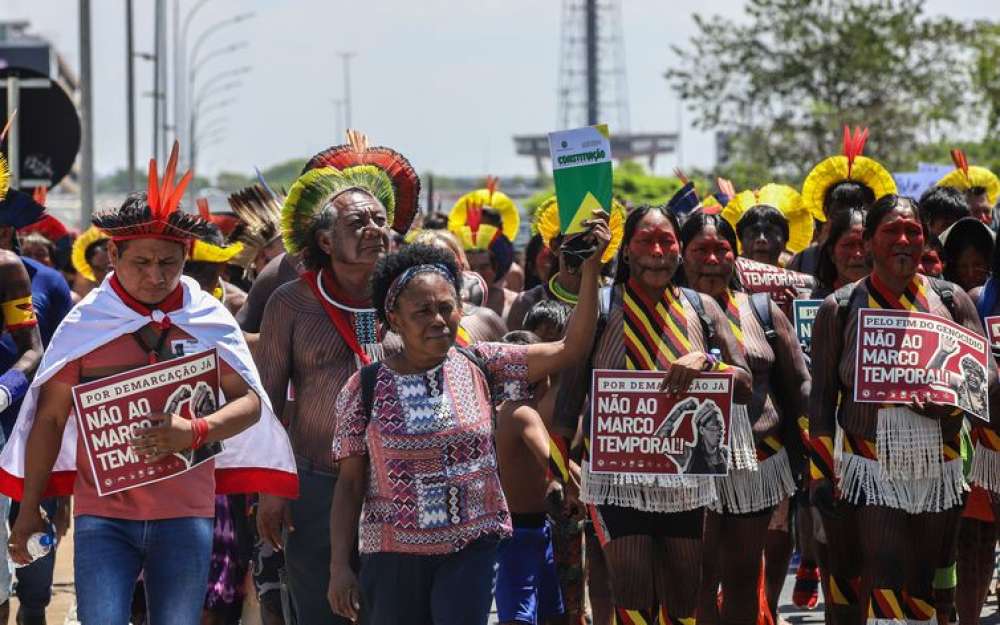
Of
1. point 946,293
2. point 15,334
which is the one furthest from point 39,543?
point 946,293

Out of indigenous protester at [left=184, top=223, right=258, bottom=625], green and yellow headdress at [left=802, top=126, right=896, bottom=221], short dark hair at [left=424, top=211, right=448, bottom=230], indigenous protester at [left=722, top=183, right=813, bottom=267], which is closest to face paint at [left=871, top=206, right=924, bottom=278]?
indigenous protester at [left=184, top=223, right=258, bottom=625]

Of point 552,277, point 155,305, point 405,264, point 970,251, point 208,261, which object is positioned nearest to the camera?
point 405,264

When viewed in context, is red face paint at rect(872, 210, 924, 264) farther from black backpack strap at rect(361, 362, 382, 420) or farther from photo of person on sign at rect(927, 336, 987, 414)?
black backpack strap at rect(361, 362, 382, 420)

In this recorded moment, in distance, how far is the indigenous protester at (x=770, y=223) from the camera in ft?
37.1

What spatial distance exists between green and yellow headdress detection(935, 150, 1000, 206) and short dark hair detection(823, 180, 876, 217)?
4.40 ft

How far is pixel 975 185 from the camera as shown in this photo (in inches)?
505

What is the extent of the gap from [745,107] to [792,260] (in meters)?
27.5

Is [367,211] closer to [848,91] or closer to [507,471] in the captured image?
[507,471]

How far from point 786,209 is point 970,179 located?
152 cm

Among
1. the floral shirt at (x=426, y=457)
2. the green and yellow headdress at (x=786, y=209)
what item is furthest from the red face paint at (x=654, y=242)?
the green and yellow headdress at (x=786, y=209)

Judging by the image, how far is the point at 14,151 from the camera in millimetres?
13070

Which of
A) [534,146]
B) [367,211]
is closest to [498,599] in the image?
[367,211]

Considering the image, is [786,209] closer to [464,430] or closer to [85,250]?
[85,250]

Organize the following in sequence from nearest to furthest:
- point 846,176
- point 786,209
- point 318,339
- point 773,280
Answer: point 318,339, point 773,280, point 846,176, point 786,209
